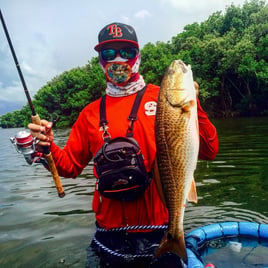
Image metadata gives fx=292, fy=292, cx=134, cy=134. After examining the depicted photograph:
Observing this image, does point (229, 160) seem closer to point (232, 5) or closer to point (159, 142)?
point (159, 142)

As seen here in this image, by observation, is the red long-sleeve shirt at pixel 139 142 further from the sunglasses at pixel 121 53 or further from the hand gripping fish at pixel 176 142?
the hand gripping fish at pixel 176 142

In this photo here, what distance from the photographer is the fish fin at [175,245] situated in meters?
2.35

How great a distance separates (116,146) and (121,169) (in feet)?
0.73

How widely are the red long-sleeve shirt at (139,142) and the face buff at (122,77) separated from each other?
0.26 ft

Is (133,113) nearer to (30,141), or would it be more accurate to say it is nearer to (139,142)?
(139,142)

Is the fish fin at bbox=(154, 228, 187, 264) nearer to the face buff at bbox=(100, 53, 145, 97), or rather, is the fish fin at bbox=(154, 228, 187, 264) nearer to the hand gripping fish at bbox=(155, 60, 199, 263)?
the hand gripping fish at bbox=(155, 60, 199, 263)

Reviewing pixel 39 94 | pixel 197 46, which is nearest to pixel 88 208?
pixel 197 46

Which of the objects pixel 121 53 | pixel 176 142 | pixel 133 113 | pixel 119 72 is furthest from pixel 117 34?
pixel 176 142

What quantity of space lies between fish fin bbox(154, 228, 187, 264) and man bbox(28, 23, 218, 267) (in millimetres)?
591

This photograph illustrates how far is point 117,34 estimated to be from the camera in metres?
3.24

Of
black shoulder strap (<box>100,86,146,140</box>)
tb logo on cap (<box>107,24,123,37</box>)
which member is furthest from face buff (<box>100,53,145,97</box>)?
tb logo on cap (<box>107,24,123,37</box>)

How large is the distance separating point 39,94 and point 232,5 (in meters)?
41.1

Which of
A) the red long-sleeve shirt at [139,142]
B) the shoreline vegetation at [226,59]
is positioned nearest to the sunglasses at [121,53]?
the red long-sleeve shirt at [139,142]

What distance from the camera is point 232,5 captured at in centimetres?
3422
